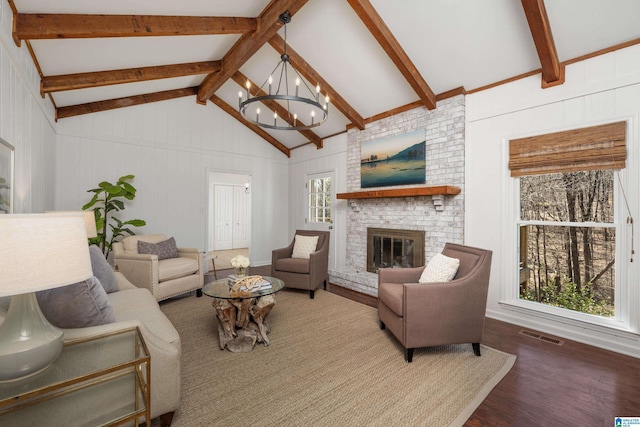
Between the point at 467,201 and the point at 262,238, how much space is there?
4277 millimetres

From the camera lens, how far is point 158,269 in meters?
3.56

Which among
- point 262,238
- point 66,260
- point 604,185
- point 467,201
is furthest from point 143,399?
point 262,238

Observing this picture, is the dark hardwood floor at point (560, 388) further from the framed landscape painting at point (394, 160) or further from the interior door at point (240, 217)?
the interior door at point (240, 217)

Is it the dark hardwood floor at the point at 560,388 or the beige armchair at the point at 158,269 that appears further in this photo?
the beige armchair at the point at 158,269

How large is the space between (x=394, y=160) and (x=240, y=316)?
10.2ft

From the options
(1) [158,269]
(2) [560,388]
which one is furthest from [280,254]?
(2) [560,388]

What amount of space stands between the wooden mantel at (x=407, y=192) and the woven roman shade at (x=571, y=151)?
67 centimetres

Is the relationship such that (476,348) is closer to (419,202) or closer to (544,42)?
(419,202)

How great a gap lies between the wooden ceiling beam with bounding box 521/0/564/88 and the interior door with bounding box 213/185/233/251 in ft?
25.7

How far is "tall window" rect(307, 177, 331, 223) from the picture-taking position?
5.79m

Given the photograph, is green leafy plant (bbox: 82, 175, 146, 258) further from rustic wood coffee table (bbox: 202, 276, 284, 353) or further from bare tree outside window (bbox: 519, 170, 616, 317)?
bare tree outside window (bbox: 519, 170, 616, 317)

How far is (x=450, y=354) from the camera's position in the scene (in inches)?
96.8

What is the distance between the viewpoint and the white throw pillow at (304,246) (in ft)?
14.5

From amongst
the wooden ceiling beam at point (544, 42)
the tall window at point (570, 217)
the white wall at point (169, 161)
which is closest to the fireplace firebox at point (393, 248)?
the tall window at point (570, 217)
